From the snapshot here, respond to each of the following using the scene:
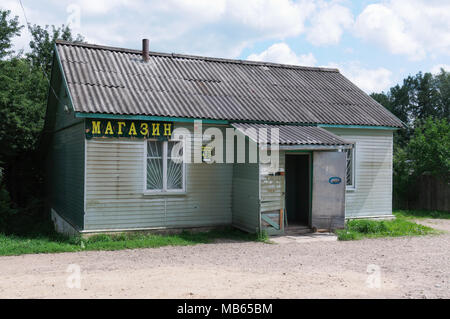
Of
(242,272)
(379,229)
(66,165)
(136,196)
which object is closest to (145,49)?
(66,165)

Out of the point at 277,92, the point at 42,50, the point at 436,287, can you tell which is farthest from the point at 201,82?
the point at 42,50

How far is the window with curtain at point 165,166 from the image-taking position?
1233 cm

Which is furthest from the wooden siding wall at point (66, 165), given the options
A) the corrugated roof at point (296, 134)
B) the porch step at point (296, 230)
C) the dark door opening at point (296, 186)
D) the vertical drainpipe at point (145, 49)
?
the dark door opening at point (296, 186)

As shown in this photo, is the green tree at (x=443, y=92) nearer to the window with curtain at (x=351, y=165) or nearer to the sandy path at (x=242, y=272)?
the window with curtain at (x=351, y=165)

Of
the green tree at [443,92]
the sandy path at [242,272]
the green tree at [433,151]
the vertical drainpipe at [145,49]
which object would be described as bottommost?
the sandy path at [242,272]

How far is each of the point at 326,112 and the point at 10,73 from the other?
470 inches

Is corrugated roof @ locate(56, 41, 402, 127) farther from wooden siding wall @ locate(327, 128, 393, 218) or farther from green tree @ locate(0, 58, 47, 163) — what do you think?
green tree @ locate(0, 58, 47, 163)

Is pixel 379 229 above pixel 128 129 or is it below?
below

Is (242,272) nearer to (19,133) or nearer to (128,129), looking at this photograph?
(128,129)

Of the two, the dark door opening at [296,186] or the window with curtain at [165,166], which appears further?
the dark door opening at [296,186]

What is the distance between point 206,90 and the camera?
46.5 ft

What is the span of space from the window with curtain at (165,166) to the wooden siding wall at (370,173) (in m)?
Answer: 5.21

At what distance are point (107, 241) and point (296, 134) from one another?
576 cm

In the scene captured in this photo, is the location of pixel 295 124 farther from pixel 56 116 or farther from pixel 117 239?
pixel 56 116
